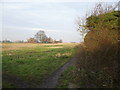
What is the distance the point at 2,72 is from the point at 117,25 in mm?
6001

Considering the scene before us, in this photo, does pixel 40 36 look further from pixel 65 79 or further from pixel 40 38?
pixel 65 79

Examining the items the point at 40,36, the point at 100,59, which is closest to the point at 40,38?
the point at 40,36

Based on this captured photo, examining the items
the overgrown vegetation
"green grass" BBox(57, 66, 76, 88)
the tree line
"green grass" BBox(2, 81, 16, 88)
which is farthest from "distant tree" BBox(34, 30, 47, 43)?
"green grass" BBox(2, 81, 16, 88)

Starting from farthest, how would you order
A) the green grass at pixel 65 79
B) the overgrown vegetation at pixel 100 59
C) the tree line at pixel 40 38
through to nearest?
1. the tree line at pixel 40 38
2. the overgrown vegetation at pixel 100 59
3. the green grass at pixel 65 79

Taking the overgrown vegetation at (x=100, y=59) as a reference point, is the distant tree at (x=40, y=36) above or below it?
above

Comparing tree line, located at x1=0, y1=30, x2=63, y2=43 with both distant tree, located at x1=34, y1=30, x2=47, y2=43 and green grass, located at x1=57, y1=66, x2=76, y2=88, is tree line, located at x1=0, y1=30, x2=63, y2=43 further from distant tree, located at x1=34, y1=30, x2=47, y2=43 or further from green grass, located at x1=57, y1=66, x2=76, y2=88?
green grass, located at x1=57, y1=66, x2=76, y2=88

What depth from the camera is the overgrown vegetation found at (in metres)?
5.51

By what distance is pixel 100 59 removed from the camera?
18.9 ft

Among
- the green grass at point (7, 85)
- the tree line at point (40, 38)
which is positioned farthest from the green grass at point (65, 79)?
the tree line at point (40, 38)

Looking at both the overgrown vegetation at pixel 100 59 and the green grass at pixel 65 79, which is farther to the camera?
the overgrown vegetation at pixel 100 59

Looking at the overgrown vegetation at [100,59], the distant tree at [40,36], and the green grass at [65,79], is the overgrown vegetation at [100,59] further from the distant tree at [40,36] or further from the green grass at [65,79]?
the distant tree at [40,36]

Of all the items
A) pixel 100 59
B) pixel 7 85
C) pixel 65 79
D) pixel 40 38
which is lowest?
pixel 65 79

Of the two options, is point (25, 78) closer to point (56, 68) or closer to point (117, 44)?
point (56, 68)

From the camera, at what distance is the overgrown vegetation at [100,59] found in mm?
5505
